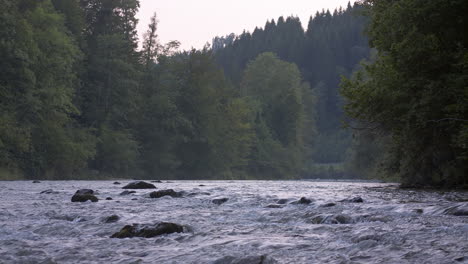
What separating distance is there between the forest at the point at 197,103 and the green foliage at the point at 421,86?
5 cm

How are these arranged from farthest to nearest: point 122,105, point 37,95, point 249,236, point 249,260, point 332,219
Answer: point 122,105, point 37,95, point 332,219, point 249,236, point 249,260

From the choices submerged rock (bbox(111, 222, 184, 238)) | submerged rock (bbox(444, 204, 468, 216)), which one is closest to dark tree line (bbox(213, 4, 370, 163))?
submerged rock (bbox(444, 204, 468, 216))

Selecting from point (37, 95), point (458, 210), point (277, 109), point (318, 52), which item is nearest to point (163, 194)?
point (458, 210)

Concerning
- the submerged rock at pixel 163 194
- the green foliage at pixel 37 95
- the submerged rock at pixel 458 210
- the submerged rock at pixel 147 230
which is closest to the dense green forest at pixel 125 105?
the green foliage at pixel 37 95

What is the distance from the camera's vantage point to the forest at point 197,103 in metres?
19.8

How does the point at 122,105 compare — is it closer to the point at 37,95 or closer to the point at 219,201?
the point at 37,95

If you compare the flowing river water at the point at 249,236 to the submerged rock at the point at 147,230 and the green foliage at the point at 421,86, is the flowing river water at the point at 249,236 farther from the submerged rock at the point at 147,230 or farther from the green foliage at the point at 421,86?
the green foliage at the point at 421,86

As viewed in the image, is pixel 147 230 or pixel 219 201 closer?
pixel 147 230

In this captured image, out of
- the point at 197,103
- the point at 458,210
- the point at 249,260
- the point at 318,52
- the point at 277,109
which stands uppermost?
the point at 318,52

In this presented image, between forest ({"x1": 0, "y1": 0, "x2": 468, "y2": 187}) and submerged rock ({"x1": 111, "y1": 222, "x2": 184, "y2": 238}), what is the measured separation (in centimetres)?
1051

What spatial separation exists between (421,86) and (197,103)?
165 feet

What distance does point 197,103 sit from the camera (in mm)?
68875

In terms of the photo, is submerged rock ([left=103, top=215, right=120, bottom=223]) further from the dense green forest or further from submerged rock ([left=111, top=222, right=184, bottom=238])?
the dense green forest

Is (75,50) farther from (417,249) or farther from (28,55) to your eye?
(417,249)
